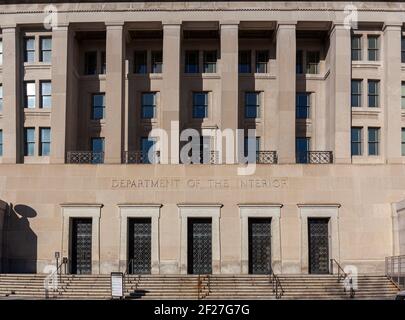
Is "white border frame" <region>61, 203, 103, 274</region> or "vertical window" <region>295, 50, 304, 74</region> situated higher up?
"vertical window" <region>295, 50, 304, 74</region>

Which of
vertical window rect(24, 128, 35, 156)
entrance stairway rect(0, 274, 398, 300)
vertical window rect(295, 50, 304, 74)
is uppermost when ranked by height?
vertical window rect(295, 50, 304, 74)

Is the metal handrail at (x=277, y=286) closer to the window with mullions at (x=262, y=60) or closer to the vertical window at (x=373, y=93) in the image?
the vertical window at (x=373, y=93)

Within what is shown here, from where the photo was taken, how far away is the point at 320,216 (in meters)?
35.3

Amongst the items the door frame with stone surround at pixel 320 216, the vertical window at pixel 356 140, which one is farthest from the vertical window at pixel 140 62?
the door frame with stone surround at pixel 320 216

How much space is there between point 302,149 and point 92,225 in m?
15.4

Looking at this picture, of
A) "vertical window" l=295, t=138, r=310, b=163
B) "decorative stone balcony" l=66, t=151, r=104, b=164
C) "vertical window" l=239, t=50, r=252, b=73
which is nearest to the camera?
"decorative stone balcony" l=66, t=151, r=104, b=164

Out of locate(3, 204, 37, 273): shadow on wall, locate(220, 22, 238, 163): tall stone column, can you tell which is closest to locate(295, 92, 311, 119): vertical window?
locate(220, 22, 238, 163): tall stone column

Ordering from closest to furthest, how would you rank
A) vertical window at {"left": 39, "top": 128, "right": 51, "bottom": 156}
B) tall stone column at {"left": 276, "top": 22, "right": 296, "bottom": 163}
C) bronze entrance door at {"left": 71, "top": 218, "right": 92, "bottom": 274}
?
bronze entrance door at {"left": 71, "top": 218, "right": 92, "bottom": 274} < tall stone column at {"left": 276, "top": 22, "right": 296, "bottom": 163} < vertical window at {"left": 39, "top": 128, "right": 51, "bottom": 156}

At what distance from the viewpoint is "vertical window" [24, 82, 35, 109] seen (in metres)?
41.3

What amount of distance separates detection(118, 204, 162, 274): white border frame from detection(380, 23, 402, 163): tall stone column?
583 inches

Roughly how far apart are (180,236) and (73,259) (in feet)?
20.0

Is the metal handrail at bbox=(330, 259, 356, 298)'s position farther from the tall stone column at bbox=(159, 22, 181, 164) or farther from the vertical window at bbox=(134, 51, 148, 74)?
the vertical window at bbox=(134, 51, 148, 74)

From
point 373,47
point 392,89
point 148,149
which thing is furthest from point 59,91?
point 392,89

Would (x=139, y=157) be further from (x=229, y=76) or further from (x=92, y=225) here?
(x=229, y=76)
